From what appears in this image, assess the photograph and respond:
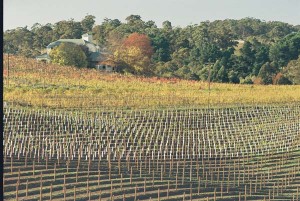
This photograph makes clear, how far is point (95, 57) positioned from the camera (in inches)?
1142

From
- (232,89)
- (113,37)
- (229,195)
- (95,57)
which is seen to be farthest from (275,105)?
(113,37)

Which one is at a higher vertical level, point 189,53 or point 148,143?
point 189,53

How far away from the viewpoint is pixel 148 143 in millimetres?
10984

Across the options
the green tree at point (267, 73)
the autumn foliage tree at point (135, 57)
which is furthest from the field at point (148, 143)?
the autumn foliage tree at point (135, 57)

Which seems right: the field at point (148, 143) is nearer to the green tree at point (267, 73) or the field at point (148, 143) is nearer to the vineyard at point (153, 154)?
the vineyard at point (153, 154)

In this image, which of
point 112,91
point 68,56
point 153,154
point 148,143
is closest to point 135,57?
point 68,56

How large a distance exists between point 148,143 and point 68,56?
15853mm

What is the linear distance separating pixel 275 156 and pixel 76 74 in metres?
13.3

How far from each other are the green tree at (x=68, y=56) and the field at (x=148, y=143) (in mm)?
6488

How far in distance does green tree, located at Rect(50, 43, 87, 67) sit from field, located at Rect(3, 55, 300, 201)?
6.49 metres

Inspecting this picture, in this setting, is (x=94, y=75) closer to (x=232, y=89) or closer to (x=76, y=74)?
(x=76, y=74)

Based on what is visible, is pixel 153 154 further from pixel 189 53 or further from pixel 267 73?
pixel 189 53

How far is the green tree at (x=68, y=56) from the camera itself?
2605cm

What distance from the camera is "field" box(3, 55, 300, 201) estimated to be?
300 inches
